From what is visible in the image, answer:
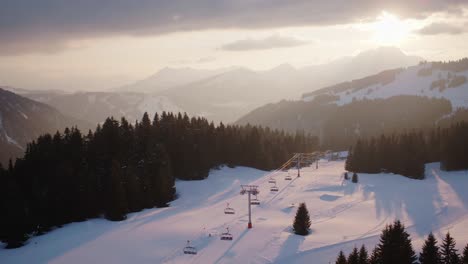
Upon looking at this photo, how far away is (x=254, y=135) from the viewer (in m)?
118

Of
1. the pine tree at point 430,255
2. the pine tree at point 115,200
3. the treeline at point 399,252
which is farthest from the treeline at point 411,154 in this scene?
the pine tree at point 430,255

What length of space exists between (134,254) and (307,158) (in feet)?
330

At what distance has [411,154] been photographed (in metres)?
111

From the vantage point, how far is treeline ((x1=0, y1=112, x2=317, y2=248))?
61.2 m

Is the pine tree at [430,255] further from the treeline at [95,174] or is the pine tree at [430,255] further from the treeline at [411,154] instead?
the treeline at [411,154]

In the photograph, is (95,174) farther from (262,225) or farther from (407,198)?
(407,198)

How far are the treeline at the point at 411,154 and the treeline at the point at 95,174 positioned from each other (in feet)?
149

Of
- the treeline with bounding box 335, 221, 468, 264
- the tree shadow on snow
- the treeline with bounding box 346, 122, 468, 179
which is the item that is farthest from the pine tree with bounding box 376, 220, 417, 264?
the treeline with bounding box 346, 122, 468, 179

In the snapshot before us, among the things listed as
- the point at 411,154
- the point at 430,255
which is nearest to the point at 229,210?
the point at 430,255

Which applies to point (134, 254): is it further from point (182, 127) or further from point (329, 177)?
point (329, 177)

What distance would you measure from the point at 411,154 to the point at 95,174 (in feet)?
259

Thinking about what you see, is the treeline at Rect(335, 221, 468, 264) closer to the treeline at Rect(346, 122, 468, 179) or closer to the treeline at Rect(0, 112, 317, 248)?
the treeline at Rect(0, 112, 317, 248)

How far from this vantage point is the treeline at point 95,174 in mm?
61188

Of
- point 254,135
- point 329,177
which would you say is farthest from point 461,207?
point 254,135
